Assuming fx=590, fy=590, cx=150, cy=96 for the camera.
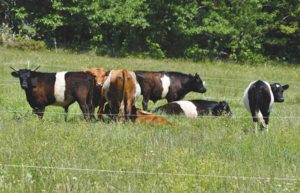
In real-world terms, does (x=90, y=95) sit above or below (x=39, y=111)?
above

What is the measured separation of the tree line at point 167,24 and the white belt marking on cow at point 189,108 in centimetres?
1975

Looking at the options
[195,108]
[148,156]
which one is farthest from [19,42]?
[148,156]

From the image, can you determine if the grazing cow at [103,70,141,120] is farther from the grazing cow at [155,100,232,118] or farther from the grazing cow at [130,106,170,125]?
the grazing cow at [155,100,232,118]

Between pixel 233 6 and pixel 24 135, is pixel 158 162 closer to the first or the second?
pixel 24 135

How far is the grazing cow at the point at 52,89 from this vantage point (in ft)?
38.4

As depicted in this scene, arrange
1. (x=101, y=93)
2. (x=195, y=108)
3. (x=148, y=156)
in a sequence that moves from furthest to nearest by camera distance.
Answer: (x=195, y=108) < (x=101, y=93) < (x=148, y=156)

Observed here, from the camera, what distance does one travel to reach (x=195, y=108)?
13.7 m

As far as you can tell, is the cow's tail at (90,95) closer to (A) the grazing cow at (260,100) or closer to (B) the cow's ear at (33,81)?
(B) the cow's ear at (33,81)

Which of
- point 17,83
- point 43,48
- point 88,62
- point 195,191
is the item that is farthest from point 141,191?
point 43,48

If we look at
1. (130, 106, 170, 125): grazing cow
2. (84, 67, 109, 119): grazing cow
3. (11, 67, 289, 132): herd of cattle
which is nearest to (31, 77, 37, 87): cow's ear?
(11, 67, 289, 132): herd of cattle

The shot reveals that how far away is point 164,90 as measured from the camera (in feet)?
49.4

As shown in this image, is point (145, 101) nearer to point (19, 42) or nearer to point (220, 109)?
point (220, 109)

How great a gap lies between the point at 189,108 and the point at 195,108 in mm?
183

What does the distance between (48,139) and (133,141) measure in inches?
49.1
